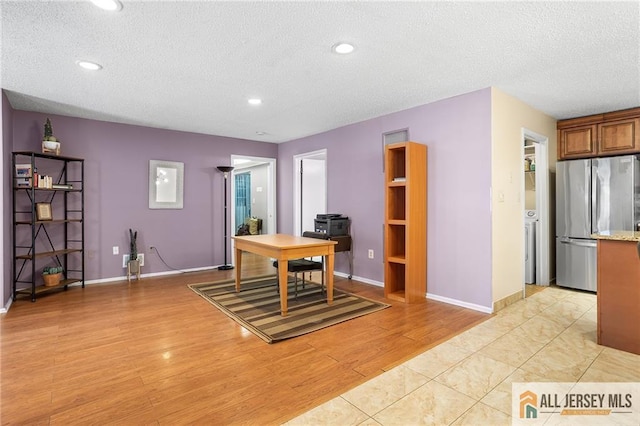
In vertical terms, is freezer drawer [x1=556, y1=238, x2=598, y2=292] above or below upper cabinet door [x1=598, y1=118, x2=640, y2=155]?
below

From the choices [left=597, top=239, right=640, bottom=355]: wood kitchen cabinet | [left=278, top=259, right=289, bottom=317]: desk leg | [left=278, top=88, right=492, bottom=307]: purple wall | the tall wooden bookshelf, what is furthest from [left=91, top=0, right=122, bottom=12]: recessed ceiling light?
[left=597, top=239, right=640, bottom=355]: wood kitchen cabinet

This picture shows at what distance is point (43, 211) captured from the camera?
13.8ft

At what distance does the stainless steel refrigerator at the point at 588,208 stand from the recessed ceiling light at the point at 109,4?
5.26m

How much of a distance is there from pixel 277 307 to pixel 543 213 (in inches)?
152

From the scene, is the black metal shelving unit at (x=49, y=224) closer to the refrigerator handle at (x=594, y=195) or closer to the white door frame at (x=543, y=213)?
the white door frame at (x=543, y=213)

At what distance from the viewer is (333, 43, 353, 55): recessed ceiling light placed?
252 centimetres

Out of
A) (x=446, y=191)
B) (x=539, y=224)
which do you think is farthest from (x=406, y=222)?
(x=539, y=224)

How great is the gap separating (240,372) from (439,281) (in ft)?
8.55

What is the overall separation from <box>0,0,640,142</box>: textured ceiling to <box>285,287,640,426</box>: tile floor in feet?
7.84

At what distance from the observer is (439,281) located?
3.91m

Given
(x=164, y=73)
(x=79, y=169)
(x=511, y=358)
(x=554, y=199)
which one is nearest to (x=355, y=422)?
(x=511, y=358)

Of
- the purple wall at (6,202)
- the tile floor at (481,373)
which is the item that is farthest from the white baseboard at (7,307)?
the tile floor at (481,373)

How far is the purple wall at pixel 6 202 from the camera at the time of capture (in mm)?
3533

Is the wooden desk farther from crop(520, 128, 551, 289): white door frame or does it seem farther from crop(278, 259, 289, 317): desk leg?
crop(520, 128, 551, 289): white door frame
